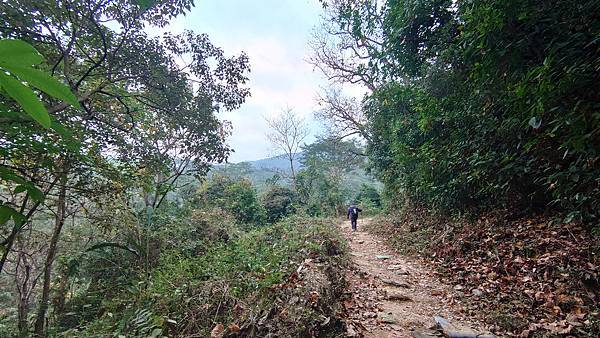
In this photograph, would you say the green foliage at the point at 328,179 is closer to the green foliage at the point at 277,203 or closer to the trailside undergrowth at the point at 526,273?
the green foliage at the point at 277,203

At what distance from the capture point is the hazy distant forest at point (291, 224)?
273 centimetres

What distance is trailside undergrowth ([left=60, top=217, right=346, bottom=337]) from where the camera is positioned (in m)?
2.90

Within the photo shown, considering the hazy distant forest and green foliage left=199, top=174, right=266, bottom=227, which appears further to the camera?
green foliage left=199, top=174, right=266, bottom=227

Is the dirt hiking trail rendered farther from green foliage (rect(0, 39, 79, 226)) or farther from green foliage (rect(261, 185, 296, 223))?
green foliage (rect(261, 185, 296, 223))

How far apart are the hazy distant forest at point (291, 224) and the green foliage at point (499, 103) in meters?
0.03

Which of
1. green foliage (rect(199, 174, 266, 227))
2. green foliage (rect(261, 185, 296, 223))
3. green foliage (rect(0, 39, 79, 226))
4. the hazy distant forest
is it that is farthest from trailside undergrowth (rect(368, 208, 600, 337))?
green foliage (rect(261, 185, 296, 223))

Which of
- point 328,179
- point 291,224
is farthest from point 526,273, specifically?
point 328,179

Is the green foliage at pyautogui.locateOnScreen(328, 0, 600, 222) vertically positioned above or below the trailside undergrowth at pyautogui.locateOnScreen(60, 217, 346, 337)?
above

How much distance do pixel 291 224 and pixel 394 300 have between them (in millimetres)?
4952

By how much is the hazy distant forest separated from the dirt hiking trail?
0.90 ft

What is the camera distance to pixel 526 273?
340cm

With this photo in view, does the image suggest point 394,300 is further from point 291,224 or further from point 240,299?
point 291,224

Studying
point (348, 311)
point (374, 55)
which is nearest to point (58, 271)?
point (348, 311)

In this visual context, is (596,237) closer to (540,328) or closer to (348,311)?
(540,328)
